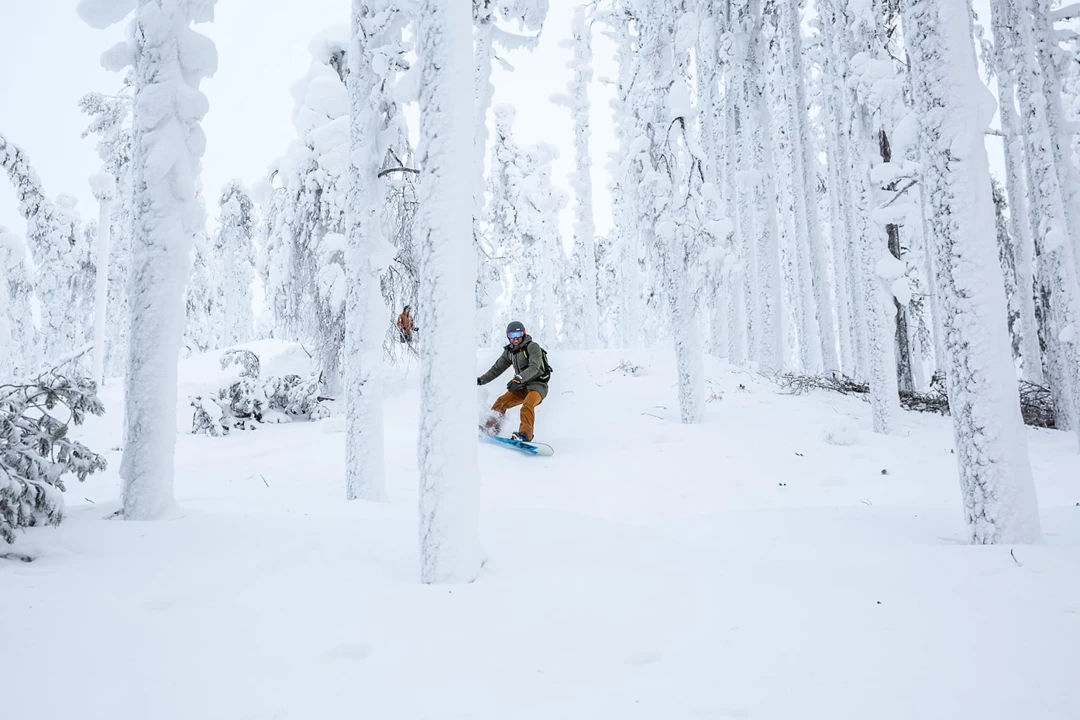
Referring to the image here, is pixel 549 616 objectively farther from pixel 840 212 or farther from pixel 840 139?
pixel 840 212

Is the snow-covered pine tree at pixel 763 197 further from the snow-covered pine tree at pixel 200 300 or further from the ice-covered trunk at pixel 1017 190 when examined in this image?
the snow-covered pine tree at pixel 200 300

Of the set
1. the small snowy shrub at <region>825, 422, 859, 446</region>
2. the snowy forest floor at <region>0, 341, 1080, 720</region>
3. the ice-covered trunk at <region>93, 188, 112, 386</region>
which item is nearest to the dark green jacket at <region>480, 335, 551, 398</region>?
the snowy forest floor at <region>0, 341, 1080, 720</region>

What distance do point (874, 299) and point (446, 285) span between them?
8.55m

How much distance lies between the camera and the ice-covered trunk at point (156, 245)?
4367 mm

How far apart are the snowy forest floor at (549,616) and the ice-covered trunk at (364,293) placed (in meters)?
0.47

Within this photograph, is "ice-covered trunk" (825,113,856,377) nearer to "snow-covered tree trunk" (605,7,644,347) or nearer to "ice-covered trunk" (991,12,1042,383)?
"ice-covered trunk" (991,12,1042,383)

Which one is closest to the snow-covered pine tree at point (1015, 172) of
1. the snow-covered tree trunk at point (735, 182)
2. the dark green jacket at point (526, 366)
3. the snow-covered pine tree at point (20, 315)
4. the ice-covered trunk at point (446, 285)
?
the snow-covered tree trunk at point (735, 182)

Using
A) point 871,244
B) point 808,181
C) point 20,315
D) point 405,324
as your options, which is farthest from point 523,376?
point 20,315

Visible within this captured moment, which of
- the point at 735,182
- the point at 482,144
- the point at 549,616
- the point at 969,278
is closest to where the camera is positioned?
the point at 549,616

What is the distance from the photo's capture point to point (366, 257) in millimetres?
5828

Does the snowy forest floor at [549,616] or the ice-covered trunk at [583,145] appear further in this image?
the ice-covered trunk at [583,145]

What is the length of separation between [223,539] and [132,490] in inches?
37.9

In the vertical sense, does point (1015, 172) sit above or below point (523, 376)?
above

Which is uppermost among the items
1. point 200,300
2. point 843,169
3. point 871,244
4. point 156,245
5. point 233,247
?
point 233,247
